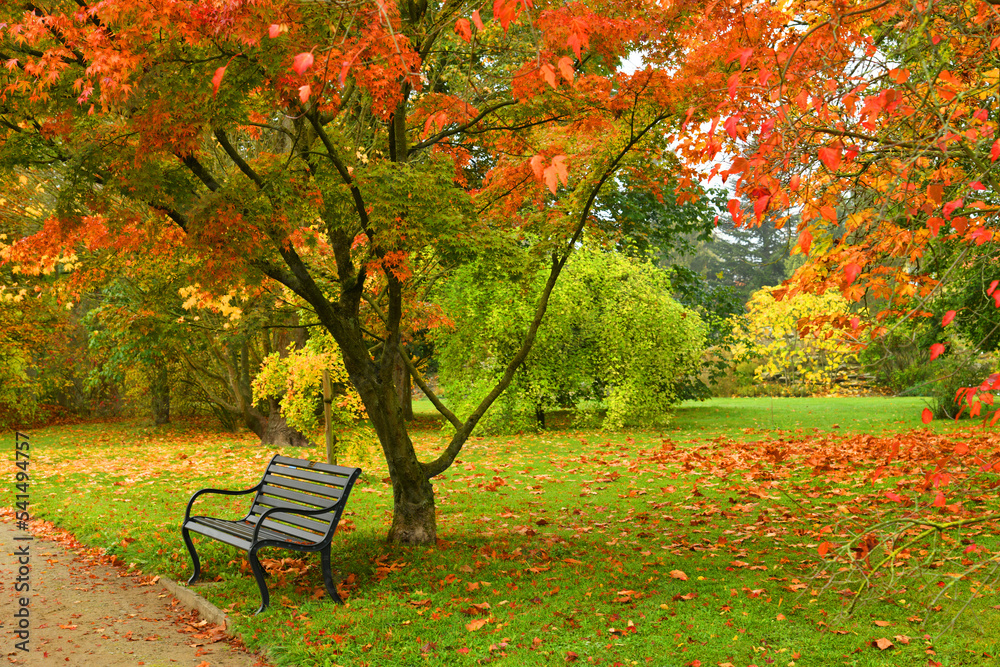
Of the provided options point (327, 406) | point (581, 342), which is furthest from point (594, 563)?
point (581, 342)

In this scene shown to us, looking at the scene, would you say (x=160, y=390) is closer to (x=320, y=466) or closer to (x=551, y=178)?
(x=320, y=466)

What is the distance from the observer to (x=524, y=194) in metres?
6.54

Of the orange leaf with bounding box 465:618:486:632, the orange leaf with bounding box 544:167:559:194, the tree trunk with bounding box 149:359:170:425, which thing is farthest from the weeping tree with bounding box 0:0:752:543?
the tree trunk with bounding box 149:359:170:425

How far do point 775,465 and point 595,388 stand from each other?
8.63 metres

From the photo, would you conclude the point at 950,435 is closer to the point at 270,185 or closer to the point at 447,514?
the point at 447,514

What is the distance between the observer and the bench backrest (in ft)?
17.5

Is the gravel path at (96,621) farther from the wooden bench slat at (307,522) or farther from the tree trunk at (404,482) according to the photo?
the tree trunk at (404,482)

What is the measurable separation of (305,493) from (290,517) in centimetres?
34

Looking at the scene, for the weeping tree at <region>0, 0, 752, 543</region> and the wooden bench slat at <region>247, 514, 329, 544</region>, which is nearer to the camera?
the weeping tree at <region>0, 0, 752, 543</region>

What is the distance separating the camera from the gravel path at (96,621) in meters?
4.29

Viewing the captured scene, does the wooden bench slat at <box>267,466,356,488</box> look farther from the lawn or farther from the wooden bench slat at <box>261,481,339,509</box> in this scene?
the lawn

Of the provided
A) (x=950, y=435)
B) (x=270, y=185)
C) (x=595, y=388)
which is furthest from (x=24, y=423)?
(x=950, y=435)

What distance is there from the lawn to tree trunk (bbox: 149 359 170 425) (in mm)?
6855

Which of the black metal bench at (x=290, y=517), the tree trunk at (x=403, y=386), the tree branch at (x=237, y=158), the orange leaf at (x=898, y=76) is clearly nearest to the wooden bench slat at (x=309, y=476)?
the black metal bench at (x=290, y=517)
